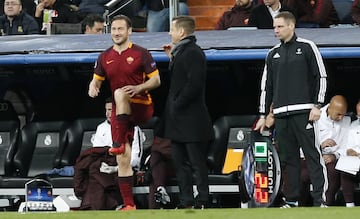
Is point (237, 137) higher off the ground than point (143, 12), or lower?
lower

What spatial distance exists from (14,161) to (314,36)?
3939 mm

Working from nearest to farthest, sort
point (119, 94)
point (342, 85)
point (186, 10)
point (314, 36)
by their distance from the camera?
1. point (119, 94)
2. point (314, 36)
3. point (342, 85)
4. point (186, 10)

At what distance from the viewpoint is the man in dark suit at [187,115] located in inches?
504

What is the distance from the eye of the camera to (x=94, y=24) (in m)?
15.9

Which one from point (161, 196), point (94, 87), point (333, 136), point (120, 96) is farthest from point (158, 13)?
point (120, 96)

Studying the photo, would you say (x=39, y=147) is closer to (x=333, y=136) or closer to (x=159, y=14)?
(x=159, y=14)

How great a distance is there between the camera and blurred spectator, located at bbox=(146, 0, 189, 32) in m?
16.4

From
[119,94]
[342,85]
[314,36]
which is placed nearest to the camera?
[119,94]

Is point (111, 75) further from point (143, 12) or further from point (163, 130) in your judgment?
point (143, 12)

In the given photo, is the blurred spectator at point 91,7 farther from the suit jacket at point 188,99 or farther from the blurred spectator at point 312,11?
the suit jacket at point 188,99

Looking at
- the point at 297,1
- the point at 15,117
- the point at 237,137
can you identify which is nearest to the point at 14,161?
the point at 15,117

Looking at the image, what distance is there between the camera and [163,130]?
43.2 ft

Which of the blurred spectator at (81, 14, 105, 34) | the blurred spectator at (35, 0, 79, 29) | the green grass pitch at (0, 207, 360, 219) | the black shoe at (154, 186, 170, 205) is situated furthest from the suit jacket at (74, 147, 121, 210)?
the blurred spectator at (35, 0, 79, 29)

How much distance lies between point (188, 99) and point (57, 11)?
466cm
